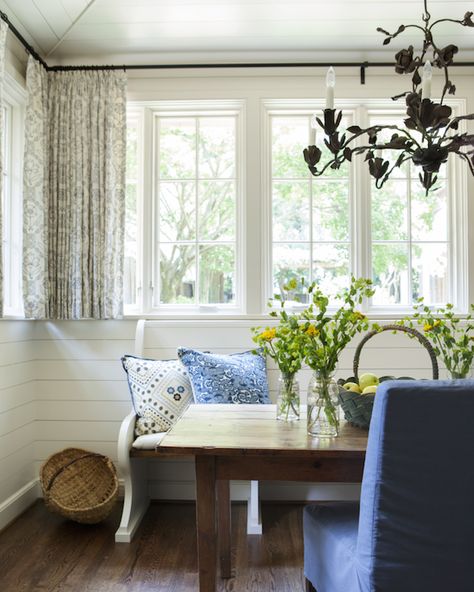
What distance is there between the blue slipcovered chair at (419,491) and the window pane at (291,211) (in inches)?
85.3

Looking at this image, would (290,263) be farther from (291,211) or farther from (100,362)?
(100,362)

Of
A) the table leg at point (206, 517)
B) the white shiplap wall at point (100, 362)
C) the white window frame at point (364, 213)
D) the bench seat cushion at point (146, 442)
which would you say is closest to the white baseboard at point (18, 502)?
the white shiplap wall at point (100, 362)

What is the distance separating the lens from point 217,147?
10.9ft

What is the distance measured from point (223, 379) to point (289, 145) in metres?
1.59

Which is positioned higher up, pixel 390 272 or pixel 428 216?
pixel 428 216

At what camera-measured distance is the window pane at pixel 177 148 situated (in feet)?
10.8

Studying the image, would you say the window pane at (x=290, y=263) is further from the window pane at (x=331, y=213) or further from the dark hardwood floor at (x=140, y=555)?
the dark hardwood floor at (x=140, y=555)

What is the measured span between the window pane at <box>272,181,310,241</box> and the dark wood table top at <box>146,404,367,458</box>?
1592mm

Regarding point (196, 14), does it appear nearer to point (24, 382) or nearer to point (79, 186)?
point (79, 186)

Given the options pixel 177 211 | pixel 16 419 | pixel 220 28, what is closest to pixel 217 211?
pixel 177 211

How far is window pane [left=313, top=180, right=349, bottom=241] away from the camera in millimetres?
3264

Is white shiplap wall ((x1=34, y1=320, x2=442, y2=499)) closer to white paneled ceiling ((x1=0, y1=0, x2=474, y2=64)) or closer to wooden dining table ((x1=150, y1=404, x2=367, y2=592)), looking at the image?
wooden dining table ((x1=150, y1=404, x2=367, y2=592))

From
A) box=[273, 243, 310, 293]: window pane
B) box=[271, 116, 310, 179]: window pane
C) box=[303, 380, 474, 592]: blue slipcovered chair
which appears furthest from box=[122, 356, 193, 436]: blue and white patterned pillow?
box=[303, 380, 474, 592]: blue slipcovered chair

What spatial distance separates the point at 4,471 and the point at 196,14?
267 cm
